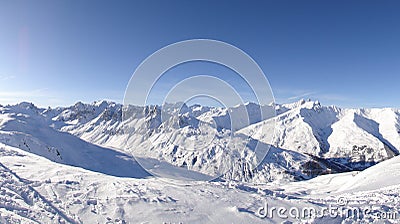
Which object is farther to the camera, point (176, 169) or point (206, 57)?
point (176, 169)

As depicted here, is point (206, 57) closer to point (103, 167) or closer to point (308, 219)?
point (308, 219)

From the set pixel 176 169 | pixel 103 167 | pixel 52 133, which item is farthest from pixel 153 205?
pixel 176 169

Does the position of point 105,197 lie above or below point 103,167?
above

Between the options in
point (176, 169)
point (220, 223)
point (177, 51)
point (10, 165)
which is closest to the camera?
point (220, 223)

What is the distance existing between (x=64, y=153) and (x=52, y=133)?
27.9 meters

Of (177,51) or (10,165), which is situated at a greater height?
(177,51)

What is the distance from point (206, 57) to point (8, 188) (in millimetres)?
14722

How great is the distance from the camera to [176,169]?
149m

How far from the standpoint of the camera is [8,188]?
14.6 meters

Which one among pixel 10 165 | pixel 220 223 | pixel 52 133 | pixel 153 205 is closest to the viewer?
pixel 220 223

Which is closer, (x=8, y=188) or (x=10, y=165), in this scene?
(x=8, y=188)

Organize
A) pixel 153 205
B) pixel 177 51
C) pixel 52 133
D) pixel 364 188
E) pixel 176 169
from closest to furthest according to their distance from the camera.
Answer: pixel 153 205 < pixel 177 51 < pixel 364 188 < pixel 52 133 < pixel 176 169

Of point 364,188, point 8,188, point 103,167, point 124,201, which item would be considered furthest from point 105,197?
point 103,167

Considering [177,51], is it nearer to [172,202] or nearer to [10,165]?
[172,202]
